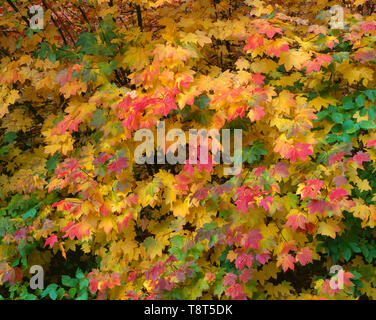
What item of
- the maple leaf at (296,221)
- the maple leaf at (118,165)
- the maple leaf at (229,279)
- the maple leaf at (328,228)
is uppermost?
the maple leaf at (118,165)

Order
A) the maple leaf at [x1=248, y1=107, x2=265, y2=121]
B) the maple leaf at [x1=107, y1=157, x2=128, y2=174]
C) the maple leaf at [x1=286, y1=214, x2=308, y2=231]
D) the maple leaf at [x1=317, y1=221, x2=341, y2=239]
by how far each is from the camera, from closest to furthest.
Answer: the maple leaf at [x1=248, y1=107, x2=265, y2=121], the maple leaf at [x1=286, y1=214, x2=308, y2=231], the maple leaf at [x1=317, y1=221, x2=341, y2=239], the maple leaf at [x1=107, y1=157, x2=128, y2=174]

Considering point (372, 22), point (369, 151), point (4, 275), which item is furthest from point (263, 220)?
point (4, 275)

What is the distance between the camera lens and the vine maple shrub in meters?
3.09

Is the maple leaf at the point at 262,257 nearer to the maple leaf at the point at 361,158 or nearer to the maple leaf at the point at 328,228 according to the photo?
the maple leaf at the point at 328,228

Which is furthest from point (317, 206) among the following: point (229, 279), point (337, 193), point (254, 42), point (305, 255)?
point (254, 42)

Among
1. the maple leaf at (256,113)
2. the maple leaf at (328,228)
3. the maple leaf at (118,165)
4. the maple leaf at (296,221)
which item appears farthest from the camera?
the maple leaf at (118,165)

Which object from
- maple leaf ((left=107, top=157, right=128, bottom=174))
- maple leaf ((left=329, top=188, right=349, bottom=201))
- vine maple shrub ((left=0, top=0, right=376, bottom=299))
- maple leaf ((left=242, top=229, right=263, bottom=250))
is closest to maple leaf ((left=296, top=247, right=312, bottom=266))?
vine maple shrub ((left=0, top=0, right=376, bottom=299))

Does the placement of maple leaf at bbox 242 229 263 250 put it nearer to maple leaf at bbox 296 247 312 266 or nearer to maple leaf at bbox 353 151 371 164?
maple leaf at bbox 296 247 312 266

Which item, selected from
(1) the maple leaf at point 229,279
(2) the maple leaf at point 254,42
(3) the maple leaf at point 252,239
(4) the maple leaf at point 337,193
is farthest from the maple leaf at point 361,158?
(1) the maple leaf at point 229,279

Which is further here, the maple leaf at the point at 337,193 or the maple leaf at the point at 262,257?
the maple leaf at the point at 262,257

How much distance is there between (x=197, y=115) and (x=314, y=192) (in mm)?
1123

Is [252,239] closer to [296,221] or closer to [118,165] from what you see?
[296,221]

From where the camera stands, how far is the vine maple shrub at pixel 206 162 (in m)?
3.09
